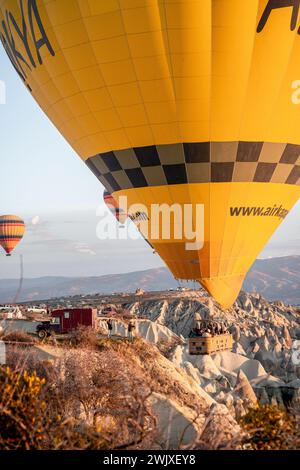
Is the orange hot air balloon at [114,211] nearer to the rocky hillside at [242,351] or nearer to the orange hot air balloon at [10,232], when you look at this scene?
the orange hot air balloon at [10,232]

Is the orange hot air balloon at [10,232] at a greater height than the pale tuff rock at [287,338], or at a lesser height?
greater

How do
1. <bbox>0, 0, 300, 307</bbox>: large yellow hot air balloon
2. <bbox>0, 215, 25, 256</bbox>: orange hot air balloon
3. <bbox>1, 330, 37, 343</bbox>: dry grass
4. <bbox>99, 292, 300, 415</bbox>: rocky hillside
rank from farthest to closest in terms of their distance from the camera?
<bbox>0, 215, 25, 256</bbox>: orange hot air balloon < <bbox>99, 292, 300, 415</bbox>: rocky hillside < <bbox>1, 330, 37, 343</bbox>: dry grass < <bbox>0, 0, 300, 307</bbox>: large yellow hot air balloon

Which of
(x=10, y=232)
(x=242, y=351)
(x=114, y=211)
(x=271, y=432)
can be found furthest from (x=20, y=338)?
(x=242, y=351)

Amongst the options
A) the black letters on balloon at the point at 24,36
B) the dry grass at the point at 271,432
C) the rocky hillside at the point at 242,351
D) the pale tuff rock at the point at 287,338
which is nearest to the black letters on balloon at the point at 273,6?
the black letters on balloon at the point at 24,36

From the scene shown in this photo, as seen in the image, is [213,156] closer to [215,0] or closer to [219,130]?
[219,130]

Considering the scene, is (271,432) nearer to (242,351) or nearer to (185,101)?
(185,101)

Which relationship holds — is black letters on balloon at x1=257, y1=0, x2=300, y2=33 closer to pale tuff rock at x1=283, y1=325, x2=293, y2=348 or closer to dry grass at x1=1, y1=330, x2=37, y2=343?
dry grass at x1=1, y1=330, x2=37, y2=343

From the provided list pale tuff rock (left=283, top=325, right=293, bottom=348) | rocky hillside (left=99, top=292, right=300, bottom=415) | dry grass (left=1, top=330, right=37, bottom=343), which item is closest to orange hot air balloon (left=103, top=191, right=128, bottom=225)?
rocky hillside (left=99, top=292, right=300, bottom=415)
